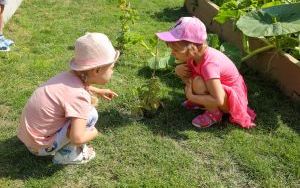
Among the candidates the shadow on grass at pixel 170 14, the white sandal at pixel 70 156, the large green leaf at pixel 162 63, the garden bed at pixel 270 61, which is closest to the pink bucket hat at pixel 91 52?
the white sandal at pixel 70 156

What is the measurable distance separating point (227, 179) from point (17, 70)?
8.02 feet

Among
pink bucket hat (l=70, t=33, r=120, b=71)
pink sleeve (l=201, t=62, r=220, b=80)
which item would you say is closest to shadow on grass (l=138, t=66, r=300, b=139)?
pink sleeve (l=201, t=62, r=220, b=80)

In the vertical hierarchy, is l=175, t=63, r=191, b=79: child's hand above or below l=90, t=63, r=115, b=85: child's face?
below

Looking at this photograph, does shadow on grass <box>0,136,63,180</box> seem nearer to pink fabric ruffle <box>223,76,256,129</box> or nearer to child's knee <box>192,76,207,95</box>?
child's knee <box>192,76,207,95</box>

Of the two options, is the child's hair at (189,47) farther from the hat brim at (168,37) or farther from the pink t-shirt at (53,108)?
the pink t-shirt at (53,108)

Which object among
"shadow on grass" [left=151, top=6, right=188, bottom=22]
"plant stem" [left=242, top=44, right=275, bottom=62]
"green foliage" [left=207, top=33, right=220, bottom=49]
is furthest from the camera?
"shadow on grass" [left=151, top=6, right=188, bottom=22]

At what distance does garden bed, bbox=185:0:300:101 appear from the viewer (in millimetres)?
4090

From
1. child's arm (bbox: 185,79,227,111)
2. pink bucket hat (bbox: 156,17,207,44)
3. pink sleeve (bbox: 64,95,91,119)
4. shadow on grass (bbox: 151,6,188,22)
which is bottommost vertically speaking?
shadow on grass (bbox: 151,6,188,22)

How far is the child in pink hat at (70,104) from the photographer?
292 centimetres

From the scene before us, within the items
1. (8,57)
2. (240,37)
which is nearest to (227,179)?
(240,37)

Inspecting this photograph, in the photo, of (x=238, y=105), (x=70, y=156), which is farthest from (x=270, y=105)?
(x=70, y=156)

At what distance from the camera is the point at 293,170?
3234 mm

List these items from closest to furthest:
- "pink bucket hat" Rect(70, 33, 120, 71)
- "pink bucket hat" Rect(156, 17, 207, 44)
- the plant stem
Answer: "pink bucket hat" Rect(70, 33, 120, 71) < "pink bucket hat" Rect(156, 17, 207, 44) < the plant stem

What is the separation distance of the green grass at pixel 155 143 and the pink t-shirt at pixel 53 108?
0.29 meters
